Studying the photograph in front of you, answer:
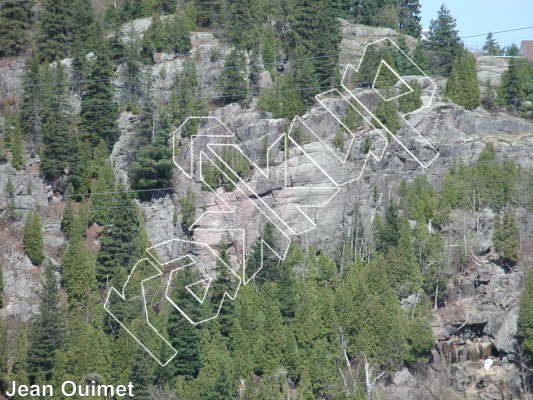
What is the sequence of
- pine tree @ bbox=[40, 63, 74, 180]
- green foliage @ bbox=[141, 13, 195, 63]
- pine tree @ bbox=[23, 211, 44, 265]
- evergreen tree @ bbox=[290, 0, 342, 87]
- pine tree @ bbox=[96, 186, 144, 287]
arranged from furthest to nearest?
green foliage @ bbox=[141, 13, 195, 63] → evergreen tree @ bbox=[290, 0, 342, 87] → pine tree @ bbox=[40, 63, 74, 180] → pine tree @ bbox=[23, 211, 44, 265] → pine tree @ bbox=[96, 186, 144, 287]

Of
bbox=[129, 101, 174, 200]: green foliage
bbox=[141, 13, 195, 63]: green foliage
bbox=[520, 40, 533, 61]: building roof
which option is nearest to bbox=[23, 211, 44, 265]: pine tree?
bbox=[129, 101, 174, 200]: green foliage

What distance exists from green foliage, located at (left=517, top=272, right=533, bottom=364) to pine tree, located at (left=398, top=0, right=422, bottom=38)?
1248 inches

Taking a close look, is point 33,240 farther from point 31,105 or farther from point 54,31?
point 54,31

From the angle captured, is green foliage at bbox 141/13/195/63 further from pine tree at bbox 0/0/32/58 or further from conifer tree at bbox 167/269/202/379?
conifer tree at bbox 167/269/202/379

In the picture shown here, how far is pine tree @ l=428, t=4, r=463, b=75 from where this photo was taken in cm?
5691

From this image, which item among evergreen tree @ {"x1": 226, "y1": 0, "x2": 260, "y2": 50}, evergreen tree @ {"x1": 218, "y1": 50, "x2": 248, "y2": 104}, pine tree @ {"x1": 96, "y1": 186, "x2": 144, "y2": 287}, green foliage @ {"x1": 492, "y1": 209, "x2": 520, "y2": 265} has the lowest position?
pine tree @ {"x1": 96, "y1": 186, "x2": 144, "y2": 287}

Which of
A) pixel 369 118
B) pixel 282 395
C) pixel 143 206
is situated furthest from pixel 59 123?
pixel 282 395

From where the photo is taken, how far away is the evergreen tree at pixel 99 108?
170 feet

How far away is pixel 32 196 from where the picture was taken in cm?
4900

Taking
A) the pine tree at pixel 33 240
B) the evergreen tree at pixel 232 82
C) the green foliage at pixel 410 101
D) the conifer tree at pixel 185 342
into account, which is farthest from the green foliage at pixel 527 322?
the pine tree at pixel 33 240

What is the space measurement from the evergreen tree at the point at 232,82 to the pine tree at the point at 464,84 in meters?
10.5

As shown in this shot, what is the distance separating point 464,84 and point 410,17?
16721 millimetres

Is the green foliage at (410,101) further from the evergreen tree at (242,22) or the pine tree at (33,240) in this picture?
the pine tree at (33,240)

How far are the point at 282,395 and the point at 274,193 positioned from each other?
13340mm
